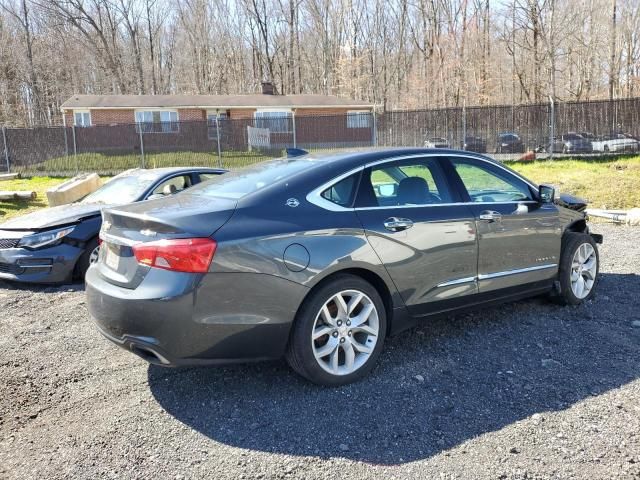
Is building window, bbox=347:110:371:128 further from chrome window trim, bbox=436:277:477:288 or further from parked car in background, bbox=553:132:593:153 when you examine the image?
chrome window trim, bbox=436:277:477:288

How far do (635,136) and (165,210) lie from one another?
1904cm

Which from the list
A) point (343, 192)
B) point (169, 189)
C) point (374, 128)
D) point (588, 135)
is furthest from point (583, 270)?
point (374, 128)

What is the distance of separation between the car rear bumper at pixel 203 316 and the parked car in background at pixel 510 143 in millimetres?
18345

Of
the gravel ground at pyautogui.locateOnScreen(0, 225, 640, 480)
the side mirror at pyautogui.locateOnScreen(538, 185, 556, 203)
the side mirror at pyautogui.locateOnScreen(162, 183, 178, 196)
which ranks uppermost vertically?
the side mirror at pyautogui.locateOnScreen(162, 183, 178, 196)

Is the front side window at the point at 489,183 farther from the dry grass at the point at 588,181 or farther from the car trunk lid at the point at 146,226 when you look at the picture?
the dry grass at the point at 588,181

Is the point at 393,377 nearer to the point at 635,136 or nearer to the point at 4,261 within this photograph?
the point at 4,261

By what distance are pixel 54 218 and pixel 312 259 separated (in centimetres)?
439

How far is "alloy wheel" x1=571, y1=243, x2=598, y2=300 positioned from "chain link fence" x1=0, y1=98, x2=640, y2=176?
47.3 ft

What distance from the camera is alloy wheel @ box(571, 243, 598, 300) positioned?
5.03 metres

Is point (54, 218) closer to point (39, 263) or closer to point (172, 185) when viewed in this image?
point (39, 263)

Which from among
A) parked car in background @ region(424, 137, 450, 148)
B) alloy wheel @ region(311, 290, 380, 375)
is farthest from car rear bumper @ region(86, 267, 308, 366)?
parked car in background @ region(424, 137, 450, 148)

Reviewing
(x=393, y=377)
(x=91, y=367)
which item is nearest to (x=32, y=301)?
(x=91, y=367)

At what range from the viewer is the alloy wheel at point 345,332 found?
135 inches

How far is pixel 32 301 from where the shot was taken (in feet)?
18.9
